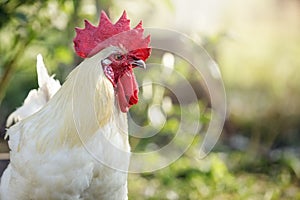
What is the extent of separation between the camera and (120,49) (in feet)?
9.04

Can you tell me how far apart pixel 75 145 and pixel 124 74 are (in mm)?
366

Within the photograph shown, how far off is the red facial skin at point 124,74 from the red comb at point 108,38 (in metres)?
0.04

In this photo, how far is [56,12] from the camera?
3.80 m

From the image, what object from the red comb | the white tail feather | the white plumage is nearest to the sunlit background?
the white tail feather

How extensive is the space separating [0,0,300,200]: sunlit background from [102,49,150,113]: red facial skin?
64 centimetres

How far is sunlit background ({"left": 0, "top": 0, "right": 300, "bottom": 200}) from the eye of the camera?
386 cm

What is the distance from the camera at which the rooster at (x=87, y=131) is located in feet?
8.69

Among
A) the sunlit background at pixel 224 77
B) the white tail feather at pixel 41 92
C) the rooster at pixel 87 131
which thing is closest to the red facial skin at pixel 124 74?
the rooster at pixel 87 131

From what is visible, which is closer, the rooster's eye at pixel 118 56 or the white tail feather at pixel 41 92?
the rooster's eye at pixel 118 56

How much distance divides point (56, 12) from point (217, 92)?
2164 mm

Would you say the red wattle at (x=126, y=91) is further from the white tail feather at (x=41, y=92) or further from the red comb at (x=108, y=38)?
the white tail feather at (x=41, y=92)

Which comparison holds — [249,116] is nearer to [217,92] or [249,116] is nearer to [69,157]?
[217,92]

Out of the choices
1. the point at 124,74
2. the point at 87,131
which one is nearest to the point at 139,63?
the point at 124,74

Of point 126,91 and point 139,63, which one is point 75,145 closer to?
point 126,91
